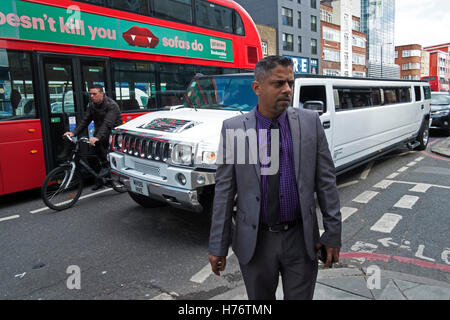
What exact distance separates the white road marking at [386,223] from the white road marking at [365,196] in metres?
0.76

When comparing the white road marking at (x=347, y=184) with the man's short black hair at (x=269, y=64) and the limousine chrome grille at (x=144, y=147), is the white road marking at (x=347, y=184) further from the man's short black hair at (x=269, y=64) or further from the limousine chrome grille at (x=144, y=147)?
the man's short black hair at (x=269, y=64)

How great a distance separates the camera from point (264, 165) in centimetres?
206

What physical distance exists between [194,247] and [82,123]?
135 inches

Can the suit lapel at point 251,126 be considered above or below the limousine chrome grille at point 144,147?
above

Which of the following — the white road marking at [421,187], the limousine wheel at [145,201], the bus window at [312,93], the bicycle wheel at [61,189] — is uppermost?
the bus window at [312,93]

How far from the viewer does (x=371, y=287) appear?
3225 millimetres

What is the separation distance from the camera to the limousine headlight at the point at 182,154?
431 cm

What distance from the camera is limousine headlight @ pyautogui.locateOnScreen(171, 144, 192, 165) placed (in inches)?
170

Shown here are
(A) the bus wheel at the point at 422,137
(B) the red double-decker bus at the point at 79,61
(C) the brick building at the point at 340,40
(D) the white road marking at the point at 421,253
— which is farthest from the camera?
(C) the brick building at the point at 340,40

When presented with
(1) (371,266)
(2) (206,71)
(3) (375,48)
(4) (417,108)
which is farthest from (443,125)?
(3) (375,48)

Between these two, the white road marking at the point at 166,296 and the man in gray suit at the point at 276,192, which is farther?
the white road marking at the point at 166,296

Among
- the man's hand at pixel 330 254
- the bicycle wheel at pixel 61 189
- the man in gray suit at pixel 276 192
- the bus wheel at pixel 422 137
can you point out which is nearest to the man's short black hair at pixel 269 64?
the man in gray suit at pixel 276 192

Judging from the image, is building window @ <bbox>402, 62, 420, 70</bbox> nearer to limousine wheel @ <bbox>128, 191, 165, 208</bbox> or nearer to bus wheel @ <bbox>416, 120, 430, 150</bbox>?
bus wheel @ <bbox>416, 120, 430, 150</bbox>

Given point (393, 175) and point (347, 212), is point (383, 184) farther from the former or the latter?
point (347, 212)
